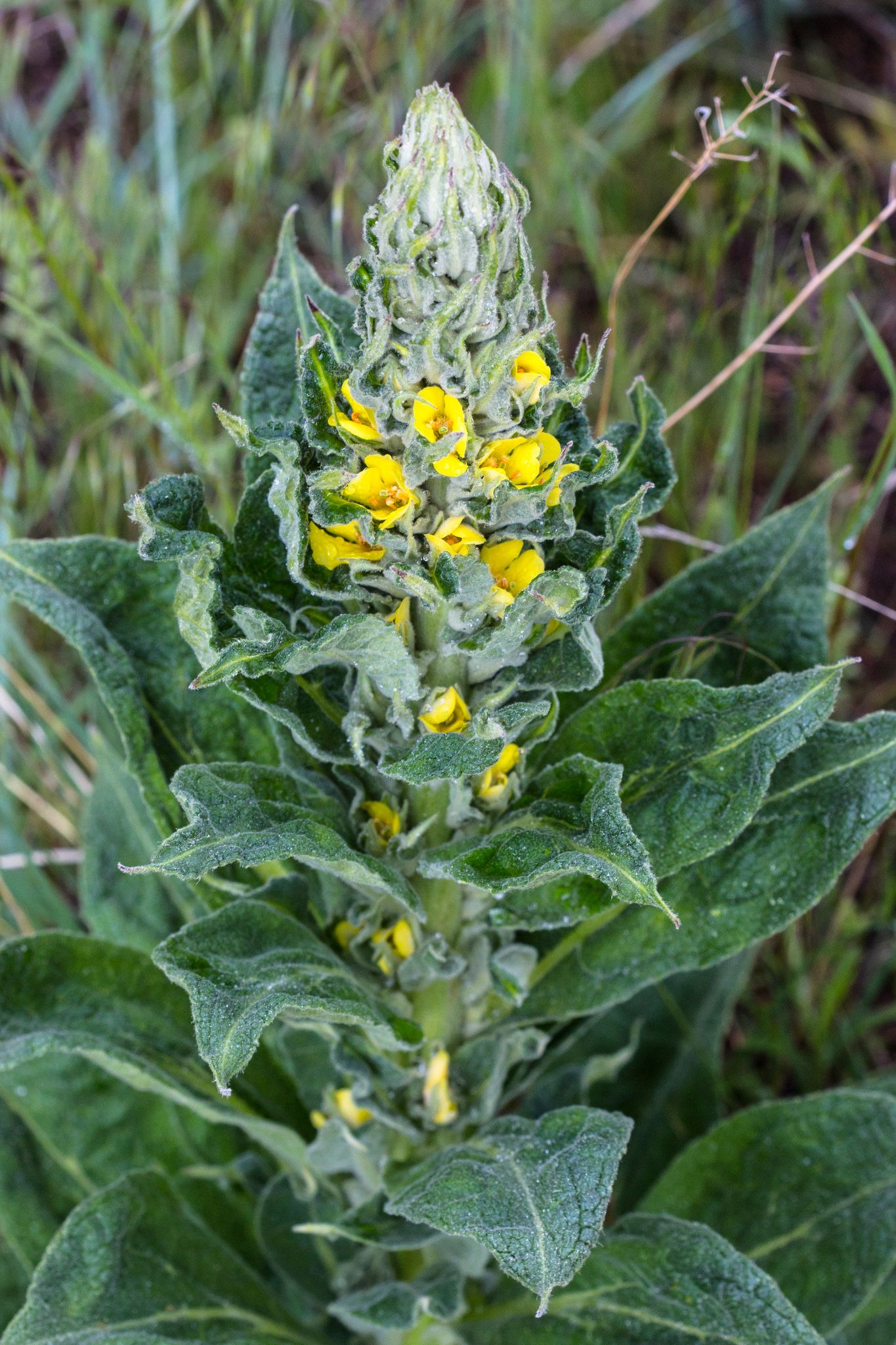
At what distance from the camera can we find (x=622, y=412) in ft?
11.8

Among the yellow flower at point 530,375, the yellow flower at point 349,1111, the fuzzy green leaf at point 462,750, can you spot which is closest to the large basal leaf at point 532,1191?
the yellow flower at point 349,1111

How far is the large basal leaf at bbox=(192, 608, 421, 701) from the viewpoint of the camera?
5.45 feet

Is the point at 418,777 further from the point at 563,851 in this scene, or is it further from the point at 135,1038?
the point at 135,1038

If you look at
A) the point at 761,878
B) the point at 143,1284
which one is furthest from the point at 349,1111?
the point at 761,878

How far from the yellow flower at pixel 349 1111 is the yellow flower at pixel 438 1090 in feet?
0.43

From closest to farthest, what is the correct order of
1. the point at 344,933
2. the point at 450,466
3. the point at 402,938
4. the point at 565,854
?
1. the point at 450,466
2. the point at 565,854
3. the point at 402,938
4. the point at 344,933

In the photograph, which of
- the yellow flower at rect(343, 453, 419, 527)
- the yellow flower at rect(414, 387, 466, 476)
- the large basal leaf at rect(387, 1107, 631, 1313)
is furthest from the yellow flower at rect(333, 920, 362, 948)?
the yellow flower at rect(414, 387, 466, 476)

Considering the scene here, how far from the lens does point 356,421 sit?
1.73 m

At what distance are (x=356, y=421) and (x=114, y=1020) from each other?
1189 mm

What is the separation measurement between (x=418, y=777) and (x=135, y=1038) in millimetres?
878

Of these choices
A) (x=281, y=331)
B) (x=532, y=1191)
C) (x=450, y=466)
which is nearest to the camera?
(x=450, y=466)

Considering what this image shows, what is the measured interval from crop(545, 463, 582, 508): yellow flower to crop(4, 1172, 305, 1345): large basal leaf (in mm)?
1387

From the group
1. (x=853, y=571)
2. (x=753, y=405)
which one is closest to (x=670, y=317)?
(x=753, y=405)

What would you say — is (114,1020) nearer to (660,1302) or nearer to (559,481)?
(660,1302)
